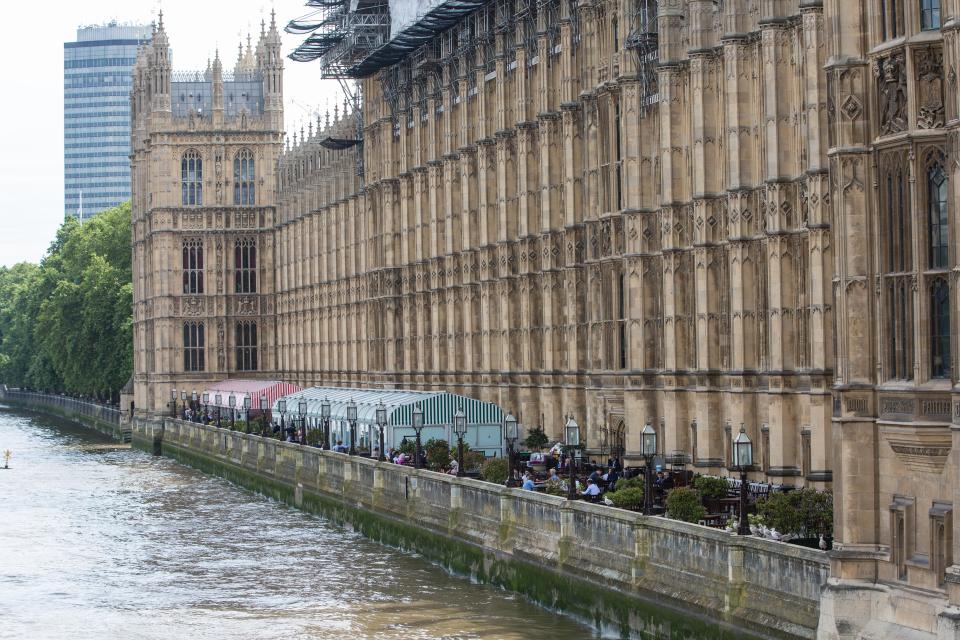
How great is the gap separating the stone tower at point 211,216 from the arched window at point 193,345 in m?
0.06

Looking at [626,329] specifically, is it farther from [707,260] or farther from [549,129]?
[549,129]

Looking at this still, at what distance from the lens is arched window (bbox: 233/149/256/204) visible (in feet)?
360

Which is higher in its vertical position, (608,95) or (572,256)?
(608,95)

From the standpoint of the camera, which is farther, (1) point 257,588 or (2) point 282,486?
(2) point 282,486

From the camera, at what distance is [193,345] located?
110688 mm

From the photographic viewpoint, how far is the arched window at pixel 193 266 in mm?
110250

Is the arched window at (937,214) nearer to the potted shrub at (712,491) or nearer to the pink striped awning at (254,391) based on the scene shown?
the potted shrub at (712,491)

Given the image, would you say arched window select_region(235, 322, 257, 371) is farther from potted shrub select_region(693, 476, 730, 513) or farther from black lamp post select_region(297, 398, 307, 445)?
potted shrub select_region(693, 476, 730, 513)

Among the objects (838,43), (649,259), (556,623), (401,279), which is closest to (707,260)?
(649,259)

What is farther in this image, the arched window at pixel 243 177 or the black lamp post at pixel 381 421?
the arched window at pixel 243 177

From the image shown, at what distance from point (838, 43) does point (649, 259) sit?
2331 cm

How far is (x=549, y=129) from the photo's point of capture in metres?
57.8

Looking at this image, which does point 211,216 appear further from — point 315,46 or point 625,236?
point 625,236

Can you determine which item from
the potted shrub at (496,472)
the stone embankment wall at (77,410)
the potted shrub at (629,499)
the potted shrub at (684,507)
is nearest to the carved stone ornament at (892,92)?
the potted shrub at (684,507)
